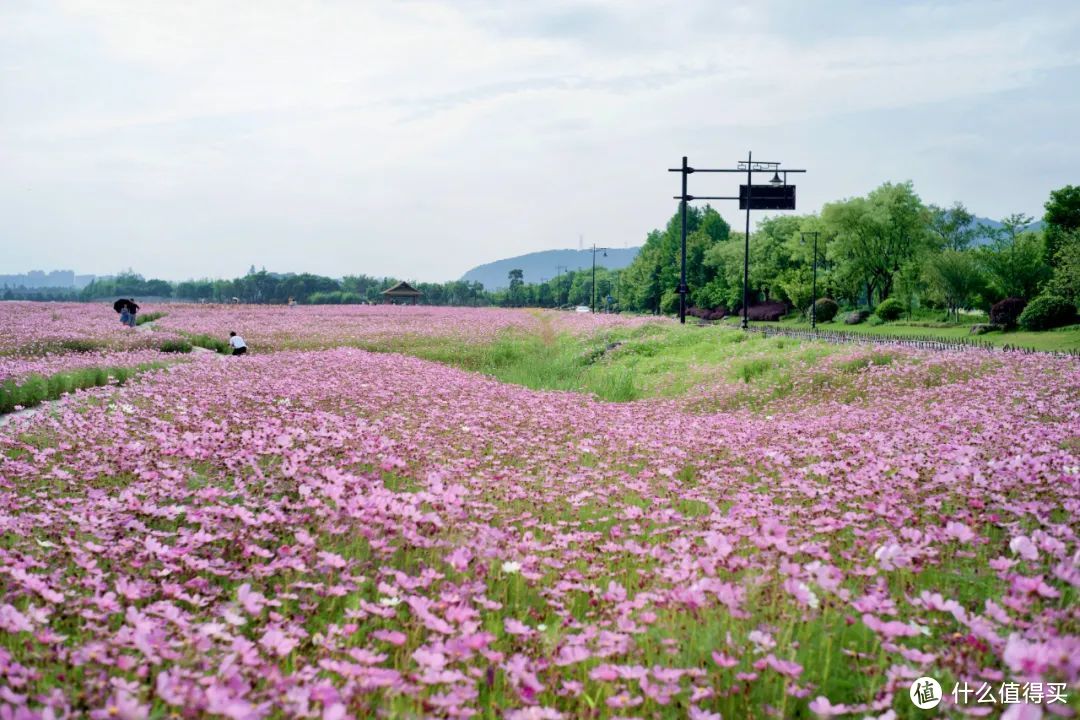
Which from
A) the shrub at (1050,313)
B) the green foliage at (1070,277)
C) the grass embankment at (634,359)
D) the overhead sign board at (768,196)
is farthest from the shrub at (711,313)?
the overhead sign board at (768,196)

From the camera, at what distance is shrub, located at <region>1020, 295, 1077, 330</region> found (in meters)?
38.1

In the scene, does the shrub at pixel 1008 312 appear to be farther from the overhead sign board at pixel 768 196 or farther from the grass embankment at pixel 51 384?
the grass embankment at pixel 51 384

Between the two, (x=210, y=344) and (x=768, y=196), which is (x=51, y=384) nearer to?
(x=210, y=344)

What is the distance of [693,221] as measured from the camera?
106250 millimetres

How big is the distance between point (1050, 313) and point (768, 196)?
17920mm

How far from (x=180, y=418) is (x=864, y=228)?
7714 cm

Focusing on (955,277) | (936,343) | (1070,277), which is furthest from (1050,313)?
(955,277)

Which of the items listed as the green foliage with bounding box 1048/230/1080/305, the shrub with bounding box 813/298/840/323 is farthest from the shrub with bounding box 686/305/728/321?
the green foliage with bounding box 1048/230/1080/305

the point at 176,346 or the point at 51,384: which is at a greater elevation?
the point at 176,346

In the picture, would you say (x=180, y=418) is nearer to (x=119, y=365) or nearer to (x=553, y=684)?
(x=553, y=684)

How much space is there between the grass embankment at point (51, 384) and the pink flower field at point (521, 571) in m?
5.61

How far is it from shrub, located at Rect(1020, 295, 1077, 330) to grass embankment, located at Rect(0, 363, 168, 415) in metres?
39.7

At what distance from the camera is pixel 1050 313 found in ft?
125

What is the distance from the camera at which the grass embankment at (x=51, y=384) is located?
43.2 ft
